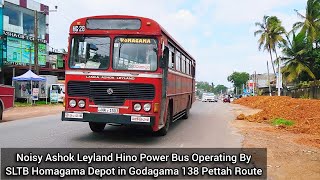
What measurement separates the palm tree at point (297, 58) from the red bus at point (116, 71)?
3765cm

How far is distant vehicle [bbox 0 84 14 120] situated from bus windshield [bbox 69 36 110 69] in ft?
23.4

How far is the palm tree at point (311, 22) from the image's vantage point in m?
41.8

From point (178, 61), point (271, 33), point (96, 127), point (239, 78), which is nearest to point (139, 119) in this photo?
point (96, 127)

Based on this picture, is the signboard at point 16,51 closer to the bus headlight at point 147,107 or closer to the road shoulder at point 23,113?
the road shoulder at point 23,113

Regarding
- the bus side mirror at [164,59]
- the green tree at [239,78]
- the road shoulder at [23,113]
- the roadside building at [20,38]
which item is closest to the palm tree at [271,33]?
the roadside building at [20,38]

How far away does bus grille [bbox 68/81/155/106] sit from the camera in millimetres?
9266

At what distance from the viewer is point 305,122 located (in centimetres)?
1534

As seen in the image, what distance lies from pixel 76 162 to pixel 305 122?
1138 centimetres

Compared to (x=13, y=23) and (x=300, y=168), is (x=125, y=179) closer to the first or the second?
(x=300, y=168)

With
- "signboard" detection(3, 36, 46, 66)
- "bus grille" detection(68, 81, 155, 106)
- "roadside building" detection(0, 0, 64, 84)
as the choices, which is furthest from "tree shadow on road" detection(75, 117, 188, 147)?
"signboard" detection(3, 36, 46, 66)

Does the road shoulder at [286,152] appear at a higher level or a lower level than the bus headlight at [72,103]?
lower

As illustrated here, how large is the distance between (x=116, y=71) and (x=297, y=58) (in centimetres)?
3981

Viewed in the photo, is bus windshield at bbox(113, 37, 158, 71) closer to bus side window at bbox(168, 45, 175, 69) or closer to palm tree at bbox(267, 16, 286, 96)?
bus side window at bbox(168, 45, 175, 69)
